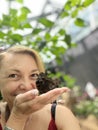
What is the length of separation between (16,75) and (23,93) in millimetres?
155

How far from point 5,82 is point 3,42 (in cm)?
71

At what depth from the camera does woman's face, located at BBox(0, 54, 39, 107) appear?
105 centimetres

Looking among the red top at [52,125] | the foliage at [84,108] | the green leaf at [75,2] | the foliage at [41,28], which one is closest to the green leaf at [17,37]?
the foliage at [41,28]

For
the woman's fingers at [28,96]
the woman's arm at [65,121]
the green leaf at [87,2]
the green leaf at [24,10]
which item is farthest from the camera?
the green leaf at [24,10]

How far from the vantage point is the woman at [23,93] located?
0.91 m

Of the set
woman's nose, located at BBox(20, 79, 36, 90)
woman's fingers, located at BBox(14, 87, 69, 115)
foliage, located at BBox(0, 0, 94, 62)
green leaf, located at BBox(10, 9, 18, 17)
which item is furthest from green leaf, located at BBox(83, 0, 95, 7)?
woman's fingers, located at BBox(14, 87, 69, 115)

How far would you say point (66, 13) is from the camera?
1.57 m

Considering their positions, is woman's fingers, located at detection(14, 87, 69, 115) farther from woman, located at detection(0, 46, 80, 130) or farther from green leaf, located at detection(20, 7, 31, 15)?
green leaf, located at detection(20, 7, 31, 15)

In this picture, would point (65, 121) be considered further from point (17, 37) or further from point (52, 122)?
point (17, 37)

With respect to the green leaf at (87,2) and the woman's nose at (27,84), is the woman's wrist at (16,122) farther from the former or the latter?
the green leaf at (87,2)

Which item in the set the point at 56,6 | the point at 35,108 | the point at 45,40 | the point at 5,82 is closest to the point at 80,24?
the point at 45,40

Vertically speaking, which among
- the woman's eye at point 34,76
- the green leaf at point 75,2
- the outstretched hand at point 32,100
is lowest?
the outstretched hand at point 32,100

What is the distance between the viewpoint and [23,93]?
3.09 feet

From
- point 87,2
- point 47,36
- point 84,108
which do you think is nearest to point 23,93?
point 87,2
